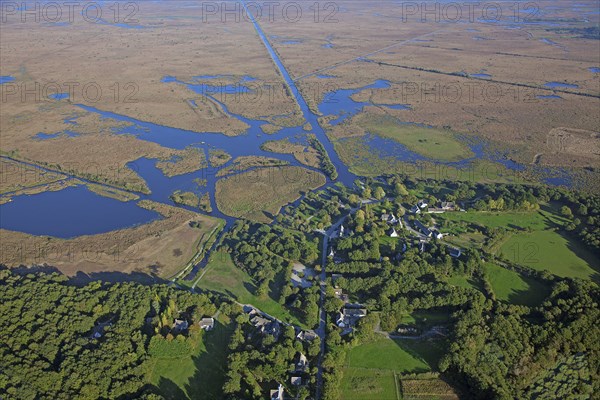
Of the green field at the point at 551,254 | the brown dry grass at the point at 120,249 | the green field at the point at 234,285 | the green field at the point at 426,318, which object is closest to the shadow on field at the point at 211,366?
the green field at the point at 234,285

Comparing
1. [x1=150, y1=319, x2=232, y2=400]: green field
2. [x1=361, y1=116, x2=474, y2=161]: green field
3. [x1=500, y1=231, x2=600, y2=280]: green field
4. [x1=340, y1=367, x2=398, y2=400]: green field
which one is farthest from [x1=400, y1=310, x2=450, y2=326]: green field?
[x1=361, y1=116, x2=474, y2=161]: green field

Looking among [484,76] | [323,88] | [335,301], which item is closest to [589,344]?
[335,301]

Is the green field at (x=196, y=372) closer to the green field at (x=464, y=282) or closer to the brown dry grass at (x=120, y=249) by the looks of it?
the brown dry grass at (x=120, y=249)

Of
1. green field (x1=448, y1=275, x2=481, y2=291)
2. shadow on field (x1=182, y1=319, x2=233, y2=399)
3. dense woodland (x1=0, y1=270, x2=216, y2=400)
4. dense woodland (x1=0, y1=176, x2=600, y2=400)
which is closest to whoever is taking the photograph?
dense woodland (x1=0, y1=270, x2=216, y2=400)

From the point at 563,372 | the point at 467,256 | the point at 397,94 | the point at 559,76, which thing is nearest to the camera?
the point at 563,372

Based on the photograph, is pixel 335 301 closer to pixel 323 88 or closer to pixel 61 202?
pixel 61 202

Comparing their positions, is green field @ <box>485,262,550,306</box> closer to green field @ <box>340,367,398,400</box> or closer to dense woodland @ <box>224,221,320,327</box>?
green field @ <box>340,367,398,400</box>
